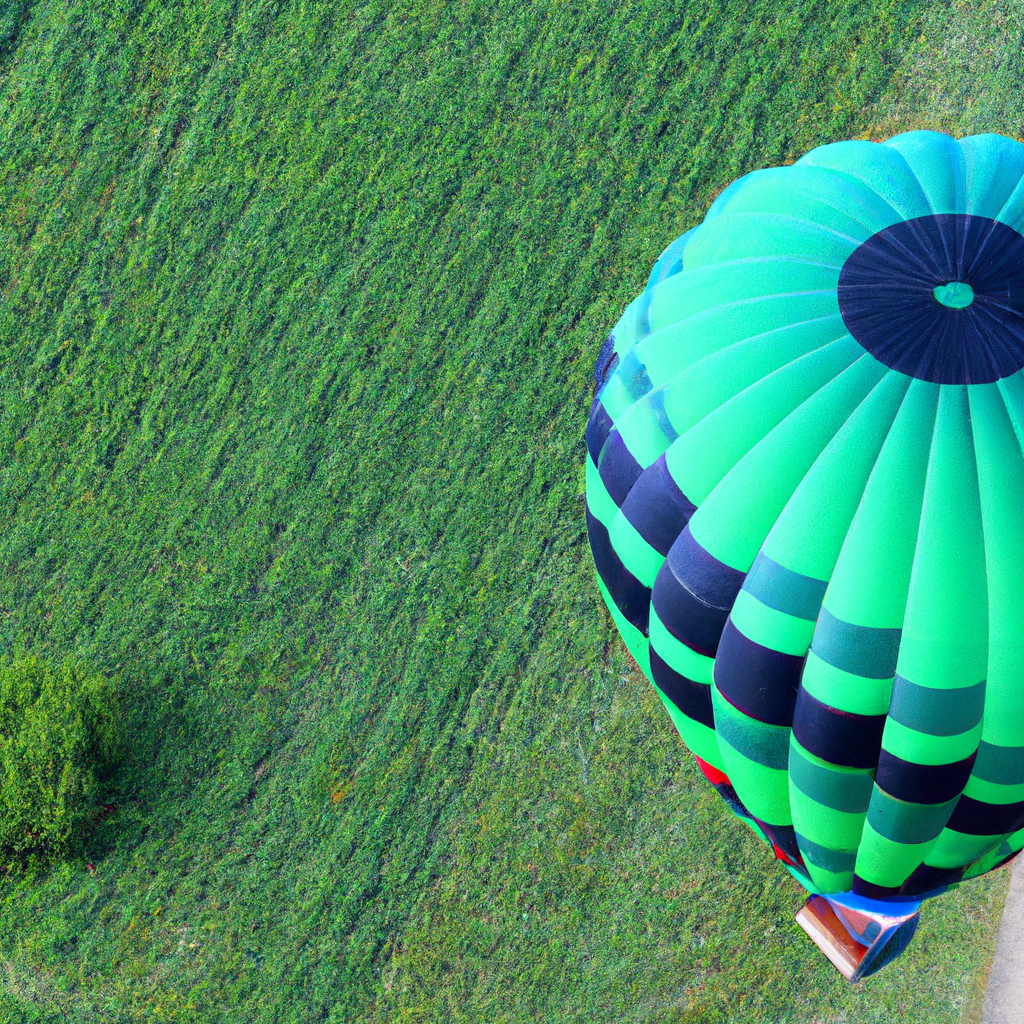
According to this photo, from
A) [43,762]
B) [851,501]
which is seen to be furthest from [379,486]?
[851,501]

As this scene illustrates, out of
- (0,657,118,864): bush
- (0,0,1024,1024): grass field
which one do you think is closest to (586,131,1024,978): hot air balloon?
(0,0,1024,1024): grass field

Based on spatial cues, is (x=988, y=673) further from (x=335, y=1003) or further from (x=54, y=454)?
(x=54, y=454)

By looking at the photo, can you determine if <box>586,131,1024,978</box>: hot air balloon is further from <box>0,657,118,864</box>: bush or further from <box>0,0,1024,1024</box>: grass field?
<box>0,657,118,864</box>: bush

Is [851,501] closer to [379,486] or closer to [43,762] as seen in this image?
[379,486]

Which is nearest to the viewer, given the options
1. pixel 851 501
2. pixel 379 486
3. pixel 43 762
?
pixel 851 501

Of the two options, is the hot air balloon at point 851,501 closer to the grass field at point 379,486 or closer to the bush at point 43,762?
the grass field at point 379,486

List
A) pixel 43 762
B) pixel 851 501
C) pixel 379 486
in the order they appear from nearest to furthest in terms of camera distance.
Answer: pixel 851 501 < pixel 43 762 < pixel 379 486

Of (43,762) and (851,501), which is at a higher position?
(43,762)

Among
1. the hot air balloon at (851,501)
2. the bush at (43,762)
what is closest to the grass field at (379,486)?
the bush at (43,762)
